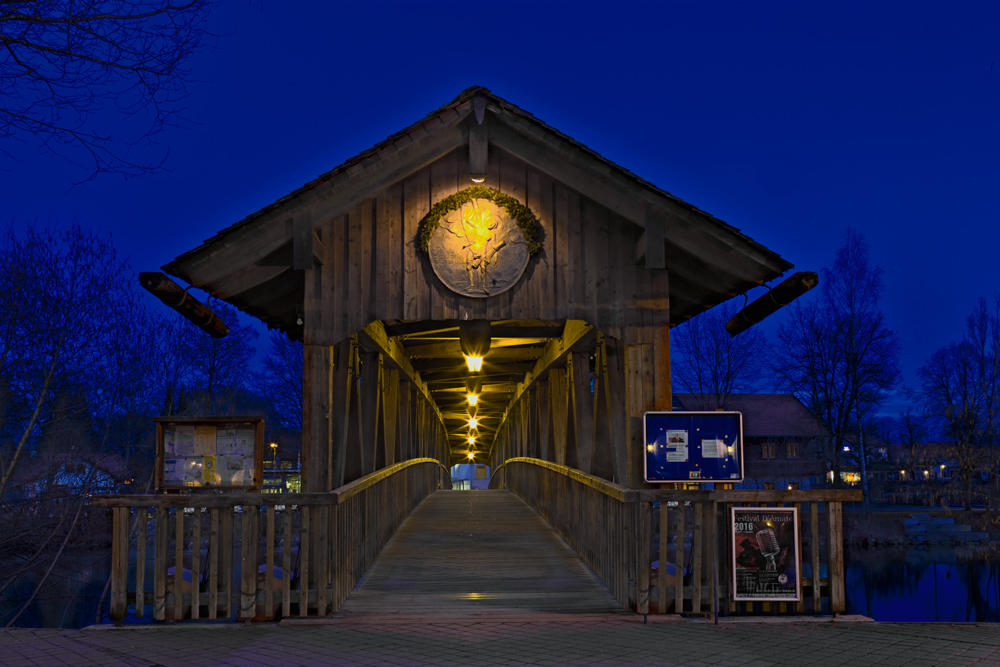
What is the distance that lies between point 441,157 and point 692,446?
3.53 m

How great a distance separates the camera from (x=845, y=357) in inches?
1254

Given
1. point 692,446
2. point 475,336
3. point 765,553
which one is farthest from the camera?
point 475,336

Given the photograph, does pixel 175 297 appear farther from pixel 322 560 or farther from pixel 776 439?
pixel 776 439

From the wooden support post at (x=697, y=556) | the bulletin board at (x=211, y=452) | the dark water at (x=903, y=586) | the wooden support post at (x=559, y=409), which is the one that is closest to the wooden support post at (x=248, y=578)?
the bulletin board at (x=211, y=452)

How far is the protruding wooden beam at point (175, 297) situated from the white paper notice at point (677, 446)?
4320 millimetres

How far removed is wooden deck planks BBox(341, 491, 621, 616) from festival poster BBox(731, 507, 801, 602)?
1.14m

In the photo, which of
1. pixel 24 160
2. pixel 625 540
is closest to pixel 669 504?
pixel 625 540

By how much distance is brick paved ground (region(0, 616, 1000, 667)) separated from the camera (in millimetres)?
5211

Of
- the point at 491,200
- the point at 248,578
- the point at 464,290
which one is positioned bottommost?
the point at 248,578

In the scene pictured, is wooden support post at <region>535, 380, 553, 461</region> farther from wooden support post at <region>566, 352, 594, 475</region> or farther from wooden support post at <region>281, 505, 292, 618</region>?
wooden support post at <region>281, 505, 292, 618</region>

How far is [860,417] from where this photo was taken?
32.0m

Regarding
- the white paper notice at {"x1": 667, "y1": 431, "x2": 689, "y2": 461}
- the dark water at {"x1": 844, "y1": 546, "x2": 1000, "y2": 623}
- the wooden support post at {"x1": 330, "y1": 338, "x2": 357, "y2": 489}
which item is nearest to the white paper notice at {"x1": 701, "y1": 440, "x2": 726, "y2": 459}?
the white paper notice at {"x1": 667, "y1": 431, "x2": 689, "y2": 461}

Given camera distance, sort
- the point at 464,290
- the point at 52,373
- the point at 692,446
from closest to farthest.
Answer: the point at 692,446, the point at 464,290, the point at 52,373

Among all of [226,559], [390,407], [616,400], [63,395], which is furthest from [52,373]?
Result: [616,400]
